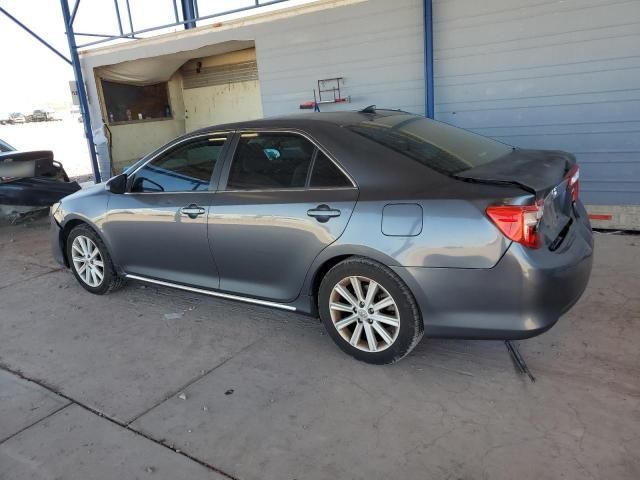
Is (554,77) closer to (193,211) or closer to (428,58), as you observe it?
(428,58)

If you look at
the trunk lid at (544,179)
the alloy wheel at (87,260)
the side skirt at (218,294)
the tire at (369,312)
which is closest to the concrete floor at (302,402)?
the tire at (369,312)

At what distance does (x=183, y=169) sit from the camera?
13.5 feet

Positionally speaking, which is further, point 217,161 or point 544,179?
point 217,161

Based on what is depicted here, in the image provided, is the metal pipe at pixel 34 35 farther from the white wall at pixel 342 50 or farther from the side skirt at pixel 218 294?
the side skirt at pixel 218 294

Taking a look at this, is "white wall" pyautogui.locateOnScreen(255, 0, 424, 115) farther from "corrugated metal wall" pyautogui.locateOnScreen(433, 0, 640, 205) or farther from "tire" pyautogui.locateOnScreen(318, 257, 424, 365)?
"tire" pyautogui.locateOnScreen(318, 257, 424, 365)

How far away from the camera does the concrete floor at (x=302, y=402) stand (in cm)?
252

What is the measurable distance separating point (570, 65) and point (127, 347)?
17.4 feet

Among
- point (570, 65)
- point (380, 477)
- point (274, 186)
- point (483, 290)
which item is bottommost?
point (380, 477)

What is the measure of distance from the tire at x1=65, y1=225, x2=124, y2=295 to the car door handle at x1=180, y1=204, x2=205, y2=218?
47.3 inches

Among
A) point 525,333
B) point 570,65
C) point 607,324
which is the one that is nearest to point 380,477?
point 525,333

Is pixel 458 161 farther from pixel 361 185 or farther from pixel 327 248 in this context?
pixel 327 248

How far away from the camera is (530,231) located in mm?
2729

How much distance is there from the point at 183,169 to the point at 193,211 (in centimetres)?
41

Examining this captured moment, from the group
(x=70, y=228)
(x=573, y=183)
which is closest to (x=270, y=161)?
(x=573, y=183)
